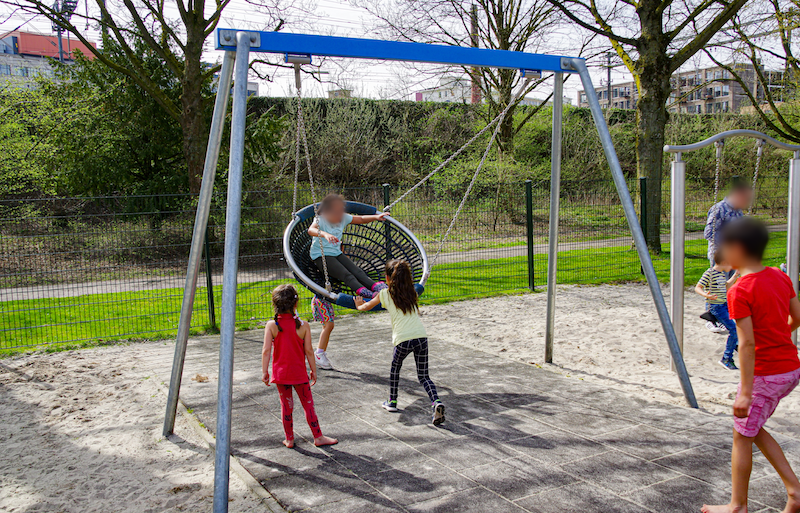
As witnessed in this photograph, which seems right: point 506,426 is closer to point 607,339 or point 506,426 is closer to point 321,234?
point 321,234

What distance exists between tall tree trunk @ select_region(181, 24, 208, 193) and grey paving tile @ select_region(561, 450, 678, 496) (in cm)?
1205

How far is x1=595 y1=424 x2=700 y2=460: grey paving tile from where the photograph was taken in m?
3.53

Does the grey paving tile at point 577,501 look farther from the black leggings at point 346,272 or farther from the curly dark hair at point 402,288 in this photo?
the black leggings at point 346,272

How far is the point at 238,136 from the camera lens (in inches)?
128

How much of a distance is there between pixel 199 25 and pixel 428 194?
7.15 metres

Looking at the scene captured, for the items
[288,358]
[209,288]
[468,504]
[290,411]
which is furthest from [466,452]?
[209,288]

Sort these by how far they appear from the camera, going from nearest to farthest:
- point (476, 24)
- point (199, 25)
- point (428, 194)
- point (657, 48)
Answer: point (428, 194), point (657, 48), point (199, 25), point (476, 24)

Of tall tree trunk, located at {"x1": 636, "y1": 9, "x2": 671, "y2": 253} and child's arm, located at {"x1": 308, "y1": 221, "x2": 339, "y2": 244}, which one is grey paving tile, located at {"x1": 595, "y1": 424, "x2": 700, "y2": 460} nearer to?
child's arm, located at {"x1": 308, "y1": 221, "x2": 339, "y2": 244}

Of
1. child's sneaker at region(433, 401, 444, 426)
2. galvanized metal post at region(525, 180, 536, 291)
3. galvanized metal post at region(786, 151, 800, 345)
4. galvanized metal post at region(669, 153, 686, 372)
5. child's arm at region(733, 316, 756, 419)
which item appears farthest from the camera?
galvanized metal post at region(525, 180, 536, 291)

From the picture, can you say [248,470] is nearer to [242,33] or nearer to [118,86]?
[242,33]

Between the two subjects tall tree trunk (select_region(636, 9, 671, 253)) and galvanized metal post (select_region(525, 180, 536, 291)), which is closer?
galvanized metal post (select_region(525, 180, 536, 291))

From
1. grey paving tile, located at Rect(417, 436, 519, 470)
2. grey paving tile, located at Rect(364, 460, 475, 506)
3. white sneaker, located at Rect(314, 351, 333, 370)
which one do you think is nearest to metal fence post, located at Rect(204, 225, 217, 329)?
white sneaker, located at Rect(314, 351, 333, 370)

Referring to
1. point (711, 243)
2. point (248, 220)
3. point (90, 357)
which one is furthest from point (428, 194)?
point (90, 357)

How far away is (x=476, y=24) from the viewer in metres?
17.2
